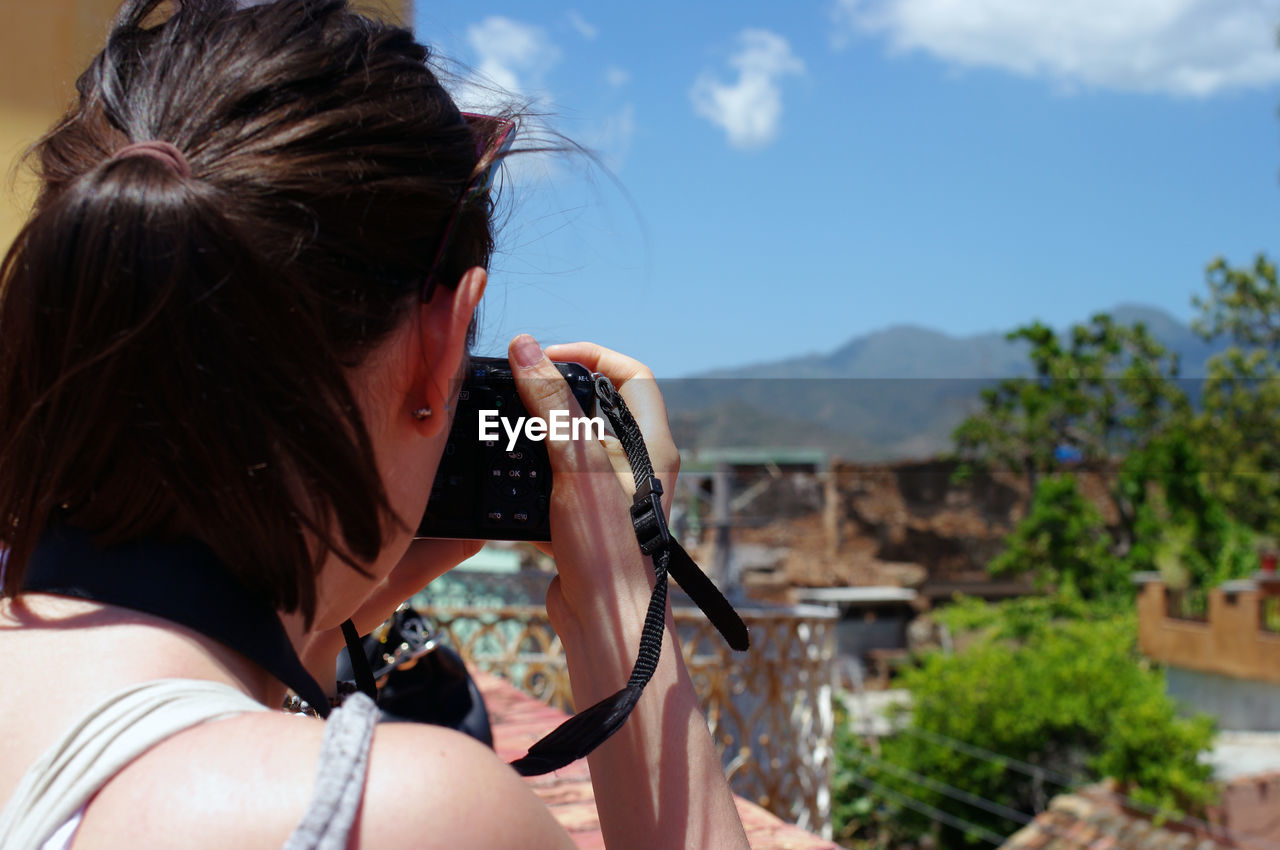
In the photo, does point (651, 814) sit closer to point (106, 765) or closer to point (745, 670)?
point (106, 765)

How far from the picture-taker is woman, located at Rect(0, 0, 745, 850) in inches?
17.3

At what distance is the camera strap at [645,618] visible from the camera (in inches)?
26.3

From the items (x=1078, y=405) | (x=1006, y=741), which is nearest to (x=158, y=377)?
(x=1006, y=741)

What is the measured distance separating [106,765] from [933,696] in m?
11.5

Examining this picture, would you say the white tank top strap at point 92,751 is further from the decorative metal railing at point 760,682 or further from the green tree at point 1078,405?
the green tree at point 1078,405

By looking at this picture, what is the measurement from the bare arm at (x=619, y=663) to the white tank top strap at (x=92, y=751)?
320 mm

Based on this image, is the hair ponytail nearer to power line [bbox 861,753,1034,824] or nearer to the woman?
the woman

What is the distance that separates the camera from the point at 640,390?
0.87m

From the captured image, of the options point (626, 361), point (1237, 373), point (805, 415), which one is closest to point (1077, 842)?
point (805, 415)

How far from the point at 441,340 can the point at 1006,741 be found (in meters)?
11.2

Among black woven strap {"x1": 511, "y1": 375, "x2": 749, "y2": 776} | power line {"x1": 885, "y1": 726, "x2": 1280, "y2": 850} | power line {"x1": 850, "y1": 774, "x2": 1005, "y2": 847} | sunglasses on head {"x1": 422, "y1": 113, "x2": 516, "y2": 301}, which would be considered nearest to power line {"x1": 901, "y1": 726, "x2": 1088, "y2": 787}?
power line {"x1": 885, "y1": 726, "x2": 1280, "y2": 850}

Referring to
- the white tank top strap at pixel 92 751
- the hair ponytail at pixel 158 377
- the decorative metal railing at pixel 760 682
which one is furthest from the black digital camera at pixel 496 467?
the decorative metal railing at pixel 760 682

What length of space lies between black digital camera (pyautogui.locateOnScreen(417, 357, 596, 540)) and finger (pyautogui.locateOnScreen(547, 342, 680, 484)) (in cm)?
8

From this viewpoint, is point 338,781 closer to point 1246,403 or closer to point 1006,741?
point 1006,741
